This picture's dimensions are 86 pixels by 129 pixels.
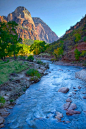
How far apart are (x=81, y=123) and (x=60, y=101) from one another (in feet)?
8.90

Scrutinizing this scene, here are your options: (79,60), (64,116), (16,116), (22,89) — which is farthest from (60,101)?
(79,60)

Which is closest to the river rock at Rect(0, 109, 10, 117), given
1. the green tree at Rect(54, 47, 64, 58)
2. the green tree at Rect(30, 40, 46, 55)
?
the green tree at Rect(54, 47, 64, 58)

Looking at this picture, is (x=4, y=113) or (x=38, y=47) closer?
(x=4, y=113)

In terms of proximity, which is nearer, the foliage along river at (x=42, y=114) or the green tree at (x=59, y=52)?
the foliage along river at (x=42, y=114)

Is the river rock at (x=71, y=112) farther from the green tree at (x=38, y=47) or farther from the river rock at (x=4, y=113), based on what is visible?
the green tree at (x=38, y=47)

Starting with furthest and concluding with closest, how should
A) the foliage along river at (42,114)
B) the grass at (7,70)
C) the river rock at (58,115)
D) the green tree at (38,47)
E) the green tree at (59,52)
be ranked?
the green tree at (38,47)
the green tree at (59,52)
the grass at (7,70)
the river rock at (58,115)
the foliage along river at (42,114)

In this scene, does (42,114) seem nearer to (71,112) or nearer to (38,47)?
(71,112)

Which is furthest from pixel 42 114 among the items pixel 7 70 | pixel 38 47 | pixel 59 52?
pixel 38 47

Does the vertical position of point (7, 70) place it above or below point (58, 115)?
above

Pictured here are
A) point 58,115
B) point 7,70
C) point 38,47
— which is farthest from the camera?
point 38,47

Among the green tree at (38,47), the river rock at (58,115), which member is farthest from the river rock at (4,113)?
the green tree at (38,47)

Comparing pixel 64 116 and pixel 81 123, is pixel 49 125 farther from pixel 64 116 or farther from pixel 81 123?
pixel 81 123

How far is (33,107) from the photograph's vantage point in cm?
741

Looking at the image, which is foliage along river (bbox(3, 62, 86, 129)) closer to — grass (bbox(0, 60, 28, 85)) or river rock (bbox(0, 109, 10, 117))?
river rock (bbox(0, 109, 10, 117))
